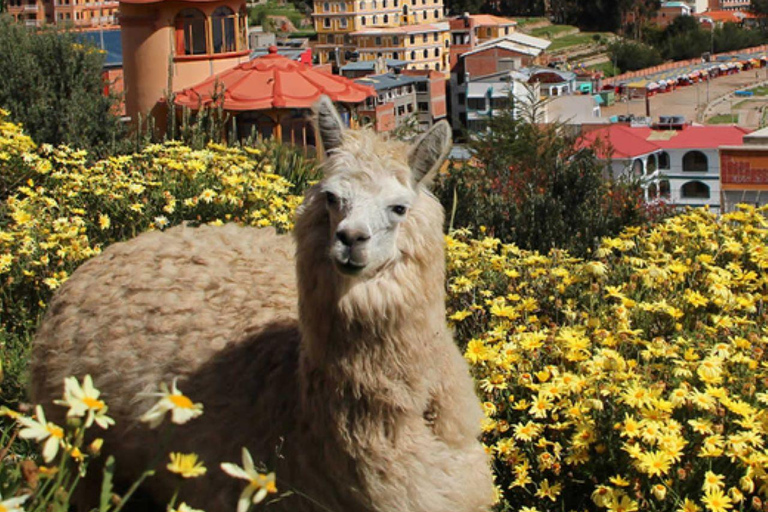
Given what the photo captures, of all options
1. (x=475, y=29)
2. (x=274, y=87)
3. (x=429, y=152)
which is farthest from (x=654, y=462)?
(x=475, y=29)

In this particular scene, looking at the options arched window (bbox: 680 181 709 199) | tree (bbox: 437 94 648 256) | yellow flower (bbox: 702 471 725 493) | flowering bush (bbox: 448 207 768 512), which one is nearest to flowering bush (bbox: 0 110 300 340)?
tree (bbox: 437 94 648 256)

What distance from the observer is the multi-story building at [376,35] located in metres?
105

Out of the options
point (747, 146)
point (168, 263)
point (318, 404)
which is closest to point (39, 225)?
point (168, 263)

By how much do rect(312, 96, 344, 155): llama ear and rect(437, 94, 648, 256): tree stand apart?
3432 mm

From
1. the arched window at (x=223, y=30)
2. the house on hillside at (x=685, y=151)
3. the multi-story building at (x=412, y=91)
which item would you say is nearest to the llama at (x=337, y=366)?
the arched window at (x=223, y=30)

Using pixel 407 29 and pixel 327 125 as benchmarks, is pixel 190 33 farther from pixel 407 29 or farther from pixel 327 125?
pixel 407 29

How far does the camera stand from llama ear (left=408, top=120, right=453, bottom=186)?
13.6 ft

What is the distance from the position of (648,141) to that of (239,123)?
91.3 feet

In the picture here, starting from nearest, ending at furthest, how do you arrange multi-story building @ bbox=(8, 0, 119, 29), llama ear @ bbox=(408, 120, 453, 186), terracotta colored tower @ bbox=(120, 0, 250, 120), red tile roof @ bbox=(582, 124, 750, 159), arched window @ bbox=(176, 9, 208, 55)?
llama ear @ bbox=(408, 120, 453, 186)
terracotta colored tower @ bbox=(120, 0, 250, 120)
arched window @ bbox=(176, 9, 208, 55)
red tile roof @ bbox=(582, 124, 750, 159)
multi-story building @ bbox=(8, 0, 119, 29)

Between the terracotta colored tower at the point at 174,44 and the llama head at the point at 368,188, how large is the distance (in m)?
19.4

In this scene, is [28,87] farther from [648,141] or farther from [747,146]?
[648,141]

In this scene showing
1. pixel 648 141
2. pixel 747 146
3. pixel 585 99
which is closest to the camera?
pixel 747 146

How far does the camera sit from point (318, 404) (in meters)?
4.02

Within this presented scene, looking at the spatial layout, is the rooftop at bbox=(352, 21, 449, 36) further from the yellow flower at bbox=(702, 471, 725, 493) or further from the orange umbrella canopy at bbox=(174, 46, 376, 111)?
the yellow flower at bbox=(702, 471, 725, 493)
